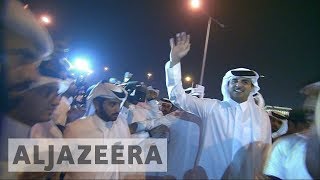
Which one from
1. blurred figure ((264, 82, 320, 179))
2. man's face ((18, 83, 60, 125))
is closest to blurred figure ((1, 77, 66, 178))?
man's face ((18, 83, 60, 125))

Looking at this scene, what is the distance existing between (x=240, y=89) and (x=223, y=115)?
417 mm

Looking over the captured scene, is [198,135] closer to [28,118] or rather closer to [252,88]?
[252,88]

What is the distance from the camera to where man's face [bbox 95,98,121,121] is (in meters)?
4.82

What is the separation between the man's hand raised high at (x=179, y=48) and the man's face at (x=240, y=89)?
784 mm

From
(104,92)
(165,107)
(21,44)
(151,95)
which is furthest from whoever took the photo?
(165,107)

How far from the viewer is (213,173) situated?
5.31 m

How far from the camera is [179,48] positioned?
5.33 meters

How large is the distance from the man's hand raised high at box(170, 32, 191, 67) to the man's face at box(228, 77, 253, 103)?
2.57 feet

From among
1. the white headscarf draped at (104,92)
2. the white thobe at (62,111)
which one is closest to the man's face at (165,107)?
the white thobe at (62,111)

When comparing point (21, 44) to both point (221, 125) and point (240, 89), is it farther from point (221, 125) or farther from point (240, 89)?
point (240, 89)

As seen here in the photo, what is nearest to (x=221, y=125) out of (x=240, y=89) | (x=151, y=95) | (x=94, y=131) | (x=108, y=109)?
(x=240, y=89)

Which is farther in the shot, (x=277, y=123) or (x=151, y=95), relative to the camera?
(x=151, y=95)

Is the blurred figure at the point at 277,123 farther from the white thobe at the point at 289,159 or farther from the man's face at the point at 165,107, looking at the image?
the white thobe at the point at 289,159

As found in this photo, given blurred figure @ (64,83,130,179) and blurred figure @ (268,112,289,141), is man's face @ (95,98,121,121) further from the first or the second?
blurred figure @ (268,112,289,141)
